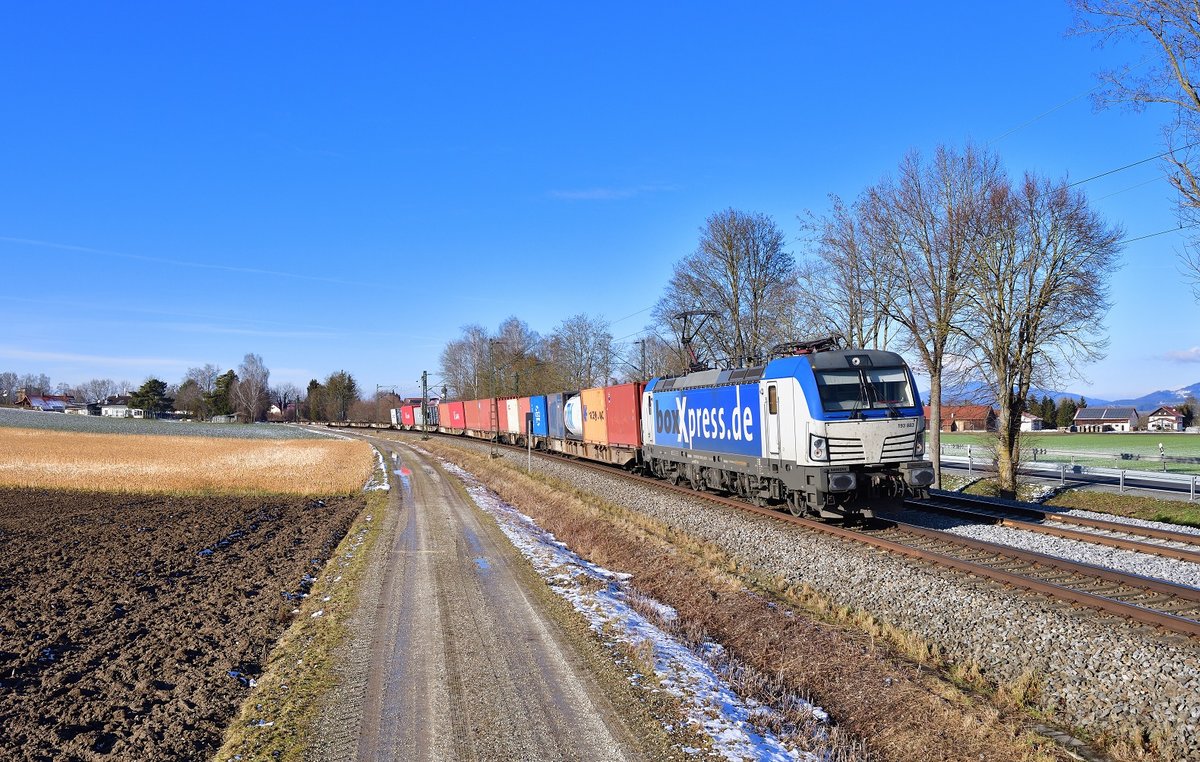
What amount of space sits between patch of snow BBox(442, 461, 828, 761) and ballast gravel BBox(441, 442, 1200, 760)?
1660 millimetres

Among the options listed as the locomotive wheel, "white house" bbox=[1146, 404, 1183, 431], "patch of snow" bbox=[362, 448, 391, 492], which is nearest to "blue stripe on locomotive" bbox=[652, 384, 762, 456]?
the locomotive wheel

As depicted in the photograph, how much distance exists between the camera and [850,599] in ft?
33.3

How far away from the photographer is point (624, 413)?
28719 millimetres

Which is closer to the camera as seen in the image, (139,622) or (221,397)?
(139,622)

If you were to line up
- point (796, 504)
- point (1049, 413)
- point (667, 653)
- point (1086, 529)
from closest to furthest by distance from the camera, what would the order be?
point (667, 653), point (1086, 529), point (796, 504), point (1049, 413)

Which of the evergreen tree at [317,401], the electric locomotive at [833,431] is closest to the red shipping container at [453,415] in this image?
the electric locomotive at [833,431]

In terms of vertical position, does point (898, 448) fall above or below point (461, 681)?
above

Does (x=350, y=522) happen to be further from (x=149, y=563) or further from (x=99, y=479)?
(x=99, y=479)

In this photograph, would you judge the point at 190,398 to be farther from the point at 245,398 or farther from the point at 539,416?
the point at 539,416

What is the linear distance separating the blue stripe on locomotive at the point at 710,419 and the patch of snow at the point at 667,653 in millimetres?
5530

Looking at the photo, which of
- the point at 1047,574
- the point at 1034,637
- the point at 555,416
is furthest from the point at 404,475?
the point at 1034,637

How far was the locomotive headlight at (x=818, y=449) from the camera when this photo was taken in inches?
565

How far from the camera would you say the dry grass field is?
2759 centimetres

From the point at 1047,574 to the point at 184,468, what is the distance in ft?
122
